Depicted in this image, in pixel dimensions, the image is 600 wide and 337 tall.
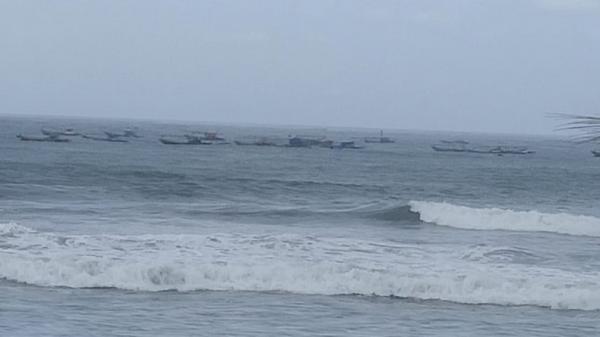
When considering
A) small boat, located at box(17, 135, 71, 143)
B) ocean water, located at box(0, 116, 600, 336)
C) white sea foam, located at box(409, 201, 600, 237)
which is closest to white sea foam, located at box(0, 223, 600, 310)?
ocean water, located at box(0, 116, 600, 336)

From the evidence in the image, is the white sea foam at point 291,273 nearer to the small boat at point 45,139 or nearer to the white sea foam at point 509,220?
the white sea foam at point 509,220

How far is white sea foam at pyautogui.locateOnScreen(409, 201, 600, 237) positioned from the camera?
27941 millimetres

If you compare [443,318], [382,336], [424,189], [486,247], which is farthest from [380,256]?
[424,189]

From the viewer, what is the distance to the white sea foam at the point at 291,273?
53.9 feet

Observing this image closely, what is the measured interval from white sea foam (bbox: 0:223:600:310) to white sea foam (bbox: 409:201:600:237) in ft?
28.7

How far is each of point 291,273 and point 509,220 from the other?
13.2m

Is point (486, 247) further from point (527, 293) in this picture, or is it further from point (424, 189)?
point (424, 189)

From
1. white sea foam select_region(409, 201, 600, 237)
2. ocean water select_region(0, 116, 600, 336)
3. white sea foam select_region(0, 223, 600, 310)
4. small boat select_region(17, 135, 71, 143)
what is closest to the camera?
ocean water select_region(0, 116, 600, 336)

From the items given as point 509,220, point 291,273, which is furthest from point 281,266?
point 509,220

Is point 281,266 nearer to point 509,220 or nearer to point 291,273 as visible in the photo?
point 291,273

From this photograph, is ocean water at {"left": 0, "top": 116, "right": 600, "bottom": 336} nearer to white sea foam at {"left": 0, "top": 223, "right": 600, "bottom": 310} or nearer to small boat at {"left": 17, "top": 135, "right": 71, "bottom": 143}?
white sea foam at {"left": 0, "top": 223, "right": 600, "bottom": 310}

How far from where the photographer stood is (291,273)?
56.5 feet

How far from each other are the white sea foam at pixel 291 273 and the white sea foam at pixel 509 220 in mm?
8762

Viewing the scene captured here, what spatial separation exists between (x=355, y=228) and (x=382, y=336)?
564 inches
